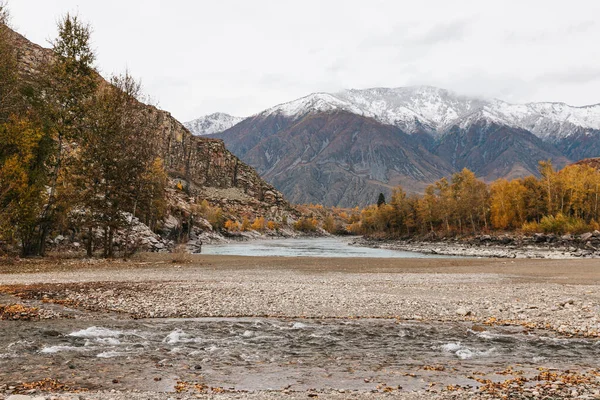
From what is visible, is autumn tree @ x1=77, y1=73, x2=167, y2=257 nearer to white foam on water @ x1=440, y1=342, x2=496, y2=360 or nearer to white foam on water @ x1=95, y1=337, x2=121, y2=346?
white foam on water @ x1=95, y1=337, x2=121, y2=346

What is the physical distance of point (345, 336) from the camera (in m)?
13.6

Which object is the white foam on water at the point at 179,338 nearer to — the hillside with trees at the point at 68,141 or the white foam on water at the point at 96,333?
the white foam on water at the point at 96,333

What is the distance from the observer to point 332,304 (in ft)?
62.4

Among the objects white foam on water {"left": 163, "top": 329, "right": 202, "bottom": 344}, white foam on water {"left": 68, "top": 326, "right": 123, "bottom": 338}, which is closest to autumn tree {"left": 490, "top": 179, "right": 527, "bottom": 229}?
white foam on water {"left": 163, "top": 329, "right": 202, "bottom": 344}

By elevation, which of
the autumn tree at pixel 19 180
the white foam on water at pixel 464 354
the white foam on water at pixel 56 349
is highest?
the autumn tree at pixel 19 180

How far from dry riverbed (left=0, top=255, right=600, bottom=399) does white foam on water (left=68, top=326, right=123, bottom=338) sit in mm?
1745

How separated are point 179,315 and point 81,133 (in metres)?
A: 25.4

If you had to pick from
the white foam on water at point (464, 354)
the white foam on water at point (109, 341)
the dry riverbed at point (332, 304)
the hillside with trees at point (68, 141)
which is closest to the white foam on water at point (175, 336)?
the white foam on water at point (109, 341)

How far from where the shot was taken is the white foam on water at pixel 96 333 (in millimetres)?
12894

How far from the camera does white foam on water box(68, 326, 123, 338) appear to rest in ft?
42.3

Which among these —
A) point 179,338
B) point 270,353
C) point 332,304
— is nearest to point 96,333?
point 179,338

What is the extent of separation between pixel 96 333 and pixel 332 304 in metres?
9.82

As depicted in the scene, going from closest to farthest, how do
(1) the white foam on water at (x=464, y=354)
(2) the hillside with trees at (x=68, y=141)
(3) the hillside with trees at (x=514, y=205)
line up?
1. (1) the white foam on water at (x=464, y=354)
2. (2) the hillside with trees at (x=68, y=141)
3. (3) the hillside with trees at (x=514, y=205)

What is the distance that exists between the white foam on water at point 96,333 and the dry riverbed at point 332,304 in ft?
5.72
